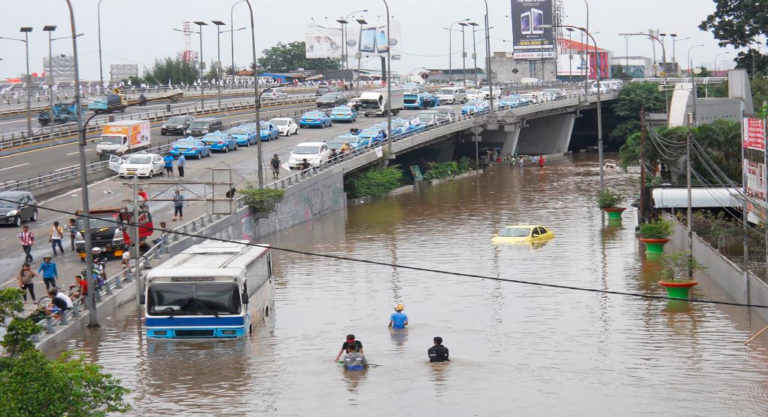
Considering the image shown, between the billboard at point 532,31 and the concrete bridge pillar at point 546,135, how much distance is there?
78.2m

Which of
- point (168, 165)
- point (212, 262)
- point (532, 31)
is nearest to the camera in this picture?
point (212, 262)

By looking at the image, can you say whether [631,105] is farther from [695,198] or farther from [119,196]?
[119,196]

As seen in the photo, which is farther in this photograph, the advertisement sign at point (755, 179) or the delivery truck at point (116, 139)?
the delivery truck at point (116, 139)

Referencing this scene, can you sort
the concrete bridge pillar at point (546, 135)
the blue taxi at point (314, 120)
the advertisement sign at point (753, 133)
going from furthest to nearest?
the concrete bridge pillar at point (546, 135) < the blue taxi at point (314, 120) < the advertisement sign at point (753, 133)

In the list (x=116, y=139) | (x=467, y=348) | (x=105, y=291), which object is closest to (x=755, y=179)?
(x=467, y=348)

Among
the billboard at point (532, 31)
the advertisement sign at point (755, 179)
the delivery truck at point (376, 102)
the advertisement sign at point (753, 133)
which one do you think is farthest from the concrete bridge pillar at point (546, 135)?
the billboard at point (532, 31)

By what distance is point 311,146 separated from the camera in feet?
203

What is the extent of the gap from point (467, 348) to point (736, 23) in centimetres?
7338

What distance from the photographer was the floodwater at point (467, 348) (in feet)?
77.9

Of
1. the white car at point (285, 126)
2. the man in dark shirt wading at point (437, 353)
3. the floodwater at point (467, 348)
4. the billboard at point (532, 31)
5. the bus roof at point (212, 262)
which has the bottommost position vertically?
the floodwater at point (467, 348)

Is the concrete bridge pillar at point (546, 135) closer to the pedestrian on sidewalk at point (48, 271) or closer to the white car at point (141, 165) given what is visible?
the white car at point (141, 165)

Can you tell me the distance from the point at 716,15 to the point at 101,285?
73.7 meters

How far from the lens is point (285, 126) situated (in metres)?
75.4

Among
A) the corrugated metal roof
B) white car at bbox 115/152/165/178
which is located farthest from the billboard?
the corrugated metal roof
